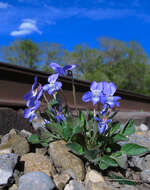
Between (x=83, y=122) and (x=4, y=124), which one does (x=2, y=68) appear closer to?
(x=4, y=124)

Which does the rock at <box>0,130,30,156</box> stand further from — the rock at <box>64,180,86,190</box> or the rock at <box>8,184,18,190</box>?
the rock at <box>64,180,86,190</box>

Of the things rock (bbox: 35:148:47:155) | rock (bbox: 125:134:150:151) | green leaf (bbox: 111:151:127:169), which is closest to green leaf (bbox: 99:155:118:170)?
green leaf (bbox: 111:151:127:169)

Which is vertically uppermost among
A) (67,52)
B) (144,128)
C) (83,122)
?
(67,52)

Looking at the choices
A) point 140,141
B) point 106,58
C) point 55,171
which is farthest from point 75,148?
point 106,58

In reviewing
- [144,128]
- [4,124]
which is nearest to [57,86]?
[4,124]

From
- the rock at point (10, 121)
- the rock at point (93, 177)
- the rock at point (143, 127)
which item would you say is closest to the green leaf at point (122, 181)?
the rock at point (93, 177)
